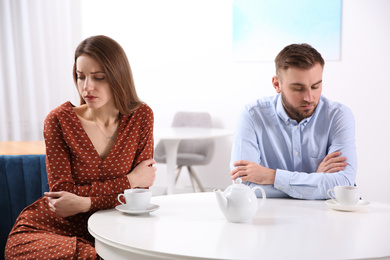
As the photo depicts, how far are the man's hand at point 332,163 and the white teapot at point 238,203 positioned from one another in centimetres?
64

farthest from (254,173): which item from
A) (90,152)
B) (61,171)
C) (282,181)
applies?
(61,171)

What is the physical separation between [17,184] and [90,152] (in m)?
0.45

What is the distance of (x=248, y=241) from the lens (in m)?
1.40

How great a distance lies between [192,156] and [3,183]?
9.82 feet

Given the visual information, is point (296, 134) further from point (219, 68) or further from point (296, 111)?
point (219, 68)

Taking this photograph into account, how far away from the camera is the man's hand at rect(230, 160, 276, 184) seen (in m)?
2.09

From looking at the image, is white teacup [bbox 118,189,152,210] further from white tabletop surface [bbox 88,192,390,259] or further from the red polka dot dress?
the red polka dot dress

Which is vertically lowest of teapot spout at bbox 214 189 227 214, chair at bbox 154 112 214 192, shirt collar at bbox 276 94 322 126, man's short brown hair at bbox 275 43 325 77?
chair at bbox 154 112 214 192

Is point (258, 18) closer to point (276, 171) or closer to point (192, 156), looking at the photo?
point (192, 156)

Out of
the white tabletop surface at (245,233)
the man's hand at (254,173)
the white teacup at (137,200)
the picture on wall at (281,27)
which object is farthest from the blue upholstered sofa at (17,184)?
the picture on wall at (281,27)

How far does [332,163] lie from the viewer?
2139mm

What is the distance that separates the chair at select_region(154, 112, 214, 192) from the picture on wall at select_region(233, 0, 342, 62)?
2.51ft

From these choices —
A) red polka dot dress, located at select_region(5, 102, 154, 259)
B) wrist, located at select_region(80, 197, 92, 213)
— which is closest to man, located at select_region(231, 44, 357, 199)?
red polka dot dress, located at select_region(5, 102, 154, 259)

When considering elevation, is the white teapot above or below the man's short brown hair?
below
